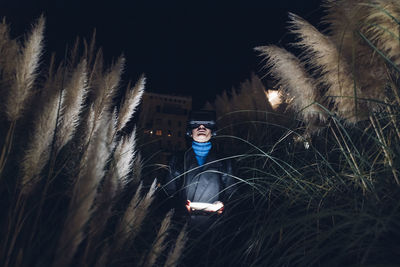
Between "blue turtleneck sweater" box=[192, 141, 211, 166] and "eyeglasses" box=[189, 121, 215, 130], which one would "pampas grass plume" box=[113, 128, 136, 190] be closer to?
"blue turtleneck sweater" box=[192, 141, 211, 166]

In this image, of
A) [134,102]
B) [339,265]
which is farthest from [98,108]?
[339,265]

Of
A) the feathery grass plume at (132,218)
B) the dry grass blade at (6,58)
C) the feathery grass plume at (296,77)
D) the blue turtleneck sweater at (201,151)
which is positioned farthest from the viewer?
the blue turtleneck sweater at (201,151)

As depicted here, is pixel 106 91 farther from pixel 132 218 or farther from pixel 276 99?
pixel 276 99

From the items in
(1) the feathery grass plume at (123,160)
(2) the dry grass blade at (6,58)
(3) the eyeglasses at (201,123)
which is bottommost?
(1) the feathery grass plume at (123,160)

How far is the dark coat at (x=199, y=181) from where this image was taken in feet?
8.06

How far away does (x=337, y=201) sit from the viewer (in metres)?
1.67

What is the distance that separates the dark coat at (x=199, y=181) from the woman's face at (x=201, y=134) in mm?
147

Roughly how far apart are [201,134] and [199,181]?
447 millimetres

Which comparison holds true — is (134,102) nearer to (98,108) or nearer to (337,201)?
(98,108)

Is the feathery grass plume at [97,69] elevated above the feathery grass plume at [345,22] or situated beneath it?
situated beneath

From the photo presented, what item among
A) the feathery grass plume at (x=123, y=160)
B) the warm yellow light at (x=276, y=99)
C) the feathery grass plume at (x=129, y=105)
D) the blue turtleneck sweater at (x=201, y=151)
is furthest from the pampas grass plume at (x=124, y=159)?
the warm yellow light at (x=276, y=99)

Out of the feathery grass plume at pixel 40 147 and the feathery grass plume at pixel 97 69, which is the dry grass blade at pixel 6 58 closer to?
the feathery grass plume at pixel 97 69

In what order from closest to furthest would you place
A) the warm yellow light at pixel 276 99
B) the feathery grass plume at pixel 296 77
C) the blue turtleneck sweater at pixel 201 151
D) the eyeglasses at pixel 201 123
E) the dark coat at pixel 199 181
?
the feathery grass plume at pixel 296 77
the dark coat at pixel 199 181
the blue turtleneck sweater at pixel 201 151
the eyeglasses at pixel 201 123
the warm yellow light at pixel 276 99

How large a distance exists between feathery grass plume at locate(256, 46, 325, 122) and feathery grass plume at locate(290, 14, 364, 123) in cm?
13
